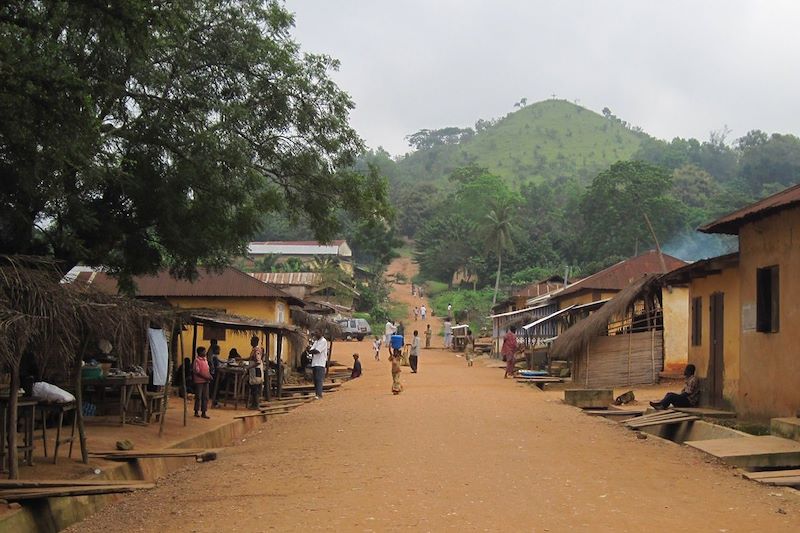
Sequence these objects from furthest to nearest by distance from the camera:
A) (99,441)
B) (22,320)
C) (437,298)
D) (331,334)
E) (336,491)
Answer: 1. (437,298)
2. (331,334)
3. (99,441)
4. (336,491)
5. (22,320)

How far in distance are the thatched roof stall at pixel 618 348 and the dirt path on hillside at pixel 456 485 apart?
8.89m

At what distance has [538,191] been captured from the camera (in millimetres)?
104688

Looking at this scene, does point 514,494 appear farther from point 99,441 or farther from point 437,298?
A: point 437,298

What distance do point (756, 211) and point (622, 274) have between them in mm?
25410

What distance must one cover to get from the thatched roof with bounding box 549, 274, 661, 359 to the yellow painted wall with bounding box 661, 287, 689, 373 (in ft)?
4.71

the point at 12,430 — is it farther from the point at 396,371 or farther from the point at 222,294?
the point at 222,294

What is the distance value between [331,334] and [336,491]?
78.9 ft

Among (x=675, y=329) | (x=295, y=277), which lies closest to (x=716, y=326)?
(x=675, y=329)

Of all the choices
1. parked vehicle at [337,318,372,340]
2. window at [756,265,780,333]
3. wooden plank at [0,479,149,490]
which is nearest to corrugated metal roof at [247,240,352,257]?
parked vehicle at [337,318,372,340]

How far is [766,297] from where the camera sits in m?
15.8

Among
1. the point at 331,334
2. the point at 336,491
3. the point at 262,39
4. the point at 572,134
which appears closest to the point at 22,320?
the point at 336,491

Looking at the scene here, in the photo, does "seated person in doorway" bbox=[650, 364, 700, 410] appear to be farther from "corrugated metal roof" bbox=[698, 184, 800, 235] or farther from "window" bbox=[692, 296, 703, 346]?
"corrugated metal roof" bbox=[698, 184, 800, 235]

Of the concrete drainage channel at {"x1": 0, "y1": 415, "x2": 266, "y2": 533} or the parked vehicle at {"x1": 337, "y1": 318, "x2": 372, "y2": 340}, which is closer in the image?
the concrete drainage channel at {"x1": 0, "y1": 415, "x2": 266, "y2": 533}

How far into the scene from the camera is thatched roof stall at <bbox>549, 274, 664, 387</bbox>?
88.1ft
